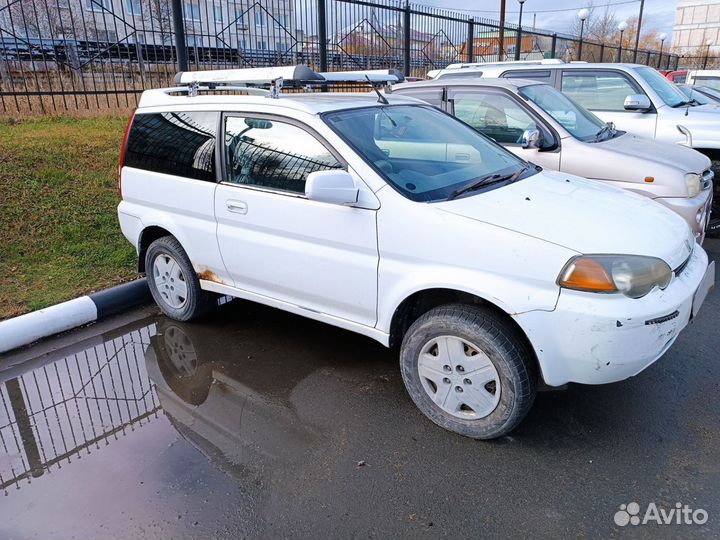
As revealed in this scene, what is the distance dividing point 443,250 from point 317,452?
1.25m

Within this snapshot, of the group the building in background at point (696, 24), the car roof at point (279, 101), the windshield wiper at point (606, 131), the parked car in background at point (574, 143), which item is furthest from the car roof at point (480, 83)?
the building in background at point (696, 24)

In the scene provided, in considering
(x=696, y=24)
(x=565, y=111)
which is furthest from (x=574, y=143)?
(x=696, y=24)

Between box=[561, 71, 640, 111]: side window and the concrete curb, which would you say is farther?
box=[561, 71, 640, 111]: side window

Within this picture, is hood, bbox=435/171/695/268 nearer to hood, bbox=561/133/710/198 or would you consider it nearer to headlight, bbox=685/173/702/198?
hood, bbox=561/133/710/198

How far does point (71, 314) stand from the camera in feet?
14.5

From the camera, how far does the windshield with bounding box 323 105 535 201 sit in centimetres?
322

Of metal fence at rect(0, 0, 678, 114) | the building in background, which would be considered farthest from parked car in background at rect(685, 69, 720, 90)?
the building in background

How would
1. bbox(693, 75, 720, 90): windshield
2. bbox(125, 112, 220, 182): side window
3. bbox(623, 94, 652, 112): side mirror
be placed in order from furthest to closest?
1. bbox(693, 75, 720, 90): windshield
2. bbox(623, 94, 652, 112): side mirror
3. bbox(125, 112, 220, 182): side window

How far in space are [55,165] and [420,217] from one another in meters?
5.75

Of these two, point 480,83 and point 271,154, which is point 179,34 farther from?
point 271,154

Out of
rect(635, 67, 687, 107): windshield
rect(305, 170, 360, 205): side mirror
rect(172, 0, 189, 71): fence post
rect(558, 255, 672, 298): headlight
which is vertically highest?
rect(172, 0, 189, 71): fence post

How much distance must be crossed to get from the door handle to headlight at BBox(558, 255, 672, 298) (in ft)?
6.66

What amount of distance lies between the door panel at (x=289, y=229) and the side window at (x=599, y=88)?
515 cm

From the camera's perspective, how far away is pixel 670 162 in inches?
198
